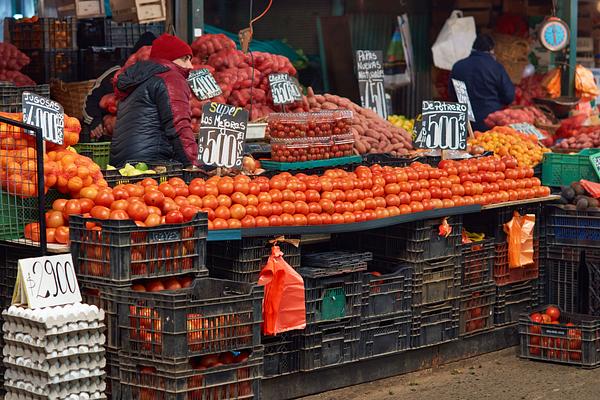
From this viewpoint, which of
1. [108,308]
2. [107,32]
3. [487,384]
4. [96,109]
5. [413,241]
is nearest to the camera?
[108,308]

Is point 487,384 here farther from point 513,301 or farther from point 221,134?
point 221,134

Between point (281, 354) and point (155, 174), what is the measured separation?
1.60 m

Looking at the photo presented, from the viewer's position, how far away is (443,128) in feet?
34.7

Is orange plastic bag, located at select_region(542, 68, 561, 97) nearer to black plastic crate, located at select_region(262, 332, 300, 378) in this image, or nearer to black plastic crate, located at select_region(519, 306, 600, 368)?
black plastic crate, located at select_region(519, 306, 600, 368)

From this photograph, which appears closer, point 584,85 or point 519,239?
point 519,239

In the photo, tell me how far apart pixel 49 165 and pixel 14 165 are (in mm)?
218

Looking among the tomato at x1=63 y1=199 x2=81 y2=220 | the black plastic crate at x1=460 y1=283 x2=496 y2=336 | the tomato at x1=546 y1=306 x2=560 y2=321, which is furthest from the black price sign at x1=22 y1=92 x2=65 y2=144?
the tomato at x1=546 y1=306 x2=560 y2=321

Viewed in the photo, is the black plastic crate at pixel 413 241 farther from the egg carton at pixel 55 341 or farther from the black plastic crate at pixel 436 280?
the egg carton at pixel 55 341

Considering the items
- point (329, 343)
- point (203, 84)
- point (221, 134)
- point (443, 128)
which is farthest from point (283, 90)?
point (329, 343)

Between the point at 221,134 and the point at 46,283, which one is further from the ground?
the point at 221,134

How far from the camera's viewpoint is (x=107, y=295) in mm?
7461

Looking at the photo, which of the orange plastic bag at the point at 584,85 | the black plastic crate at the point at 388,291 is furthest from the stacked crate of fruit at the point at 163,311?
the orange plastic bag at the point at 584,85

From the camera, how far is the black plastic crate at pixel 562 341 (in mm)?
9469

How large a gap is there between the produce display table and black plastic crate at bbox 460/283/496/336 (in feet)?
0.23
